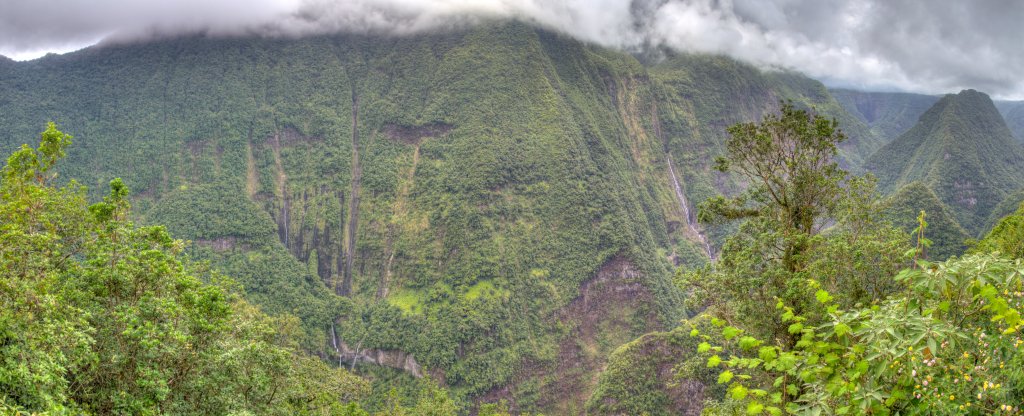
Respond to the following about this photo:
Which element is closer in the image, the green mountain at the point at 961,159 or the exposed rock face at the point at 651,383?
the exposed rock face at the point at 651,383

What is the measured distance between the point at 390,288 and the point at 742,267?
91.4 metres

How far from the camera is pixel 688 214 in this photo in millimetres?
141375

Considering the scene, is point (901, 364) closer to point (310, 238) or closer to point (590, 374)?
point (590, 374)

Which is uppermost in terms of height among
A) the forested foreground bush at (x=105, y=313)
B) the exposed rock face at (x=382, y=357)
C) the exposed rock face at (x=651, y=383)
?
the forested foreground bush at (x=105, y=313)

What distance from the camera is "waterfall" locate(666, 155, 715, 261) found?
132 metres

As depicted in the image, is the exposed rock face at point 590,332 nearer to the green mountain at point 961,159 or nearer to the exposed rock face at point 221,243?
the exposed rock face at point 221,243

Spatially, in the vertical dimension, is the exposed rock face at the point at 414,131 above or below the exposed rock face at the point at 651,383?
above

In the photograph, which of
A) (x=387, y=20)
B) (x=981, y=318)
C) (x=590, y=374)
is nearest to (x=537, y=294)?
(x=590, y=374)

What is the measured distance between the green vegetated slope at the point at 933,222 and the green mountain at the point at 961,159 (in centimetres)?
4000

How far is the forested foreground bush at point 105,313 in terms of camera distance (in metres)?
11.1

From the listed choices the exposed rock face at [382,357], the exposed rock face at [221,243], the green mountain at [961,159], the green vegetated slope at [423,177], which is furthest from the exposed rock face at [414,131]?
the green mountain at [961,159]

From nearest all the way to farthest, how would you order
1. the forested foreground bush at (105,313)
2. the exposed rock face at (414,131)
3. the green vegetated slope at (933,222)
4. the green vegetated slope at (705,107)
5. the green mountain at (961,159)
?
the forested foreground bush at (105,313), the green vegetated slope at (933,222), the exposed rock face at (414,131), the green mountain at (961,159), the green vegetated slope at (705,107)

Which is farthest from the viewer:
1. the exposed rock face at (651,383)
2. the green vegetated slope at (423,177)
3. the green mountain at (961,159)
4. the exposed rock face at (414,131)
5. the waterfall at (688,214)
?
the waterfall at (688,214)

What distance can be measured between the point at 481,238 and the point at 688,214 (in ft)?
228
